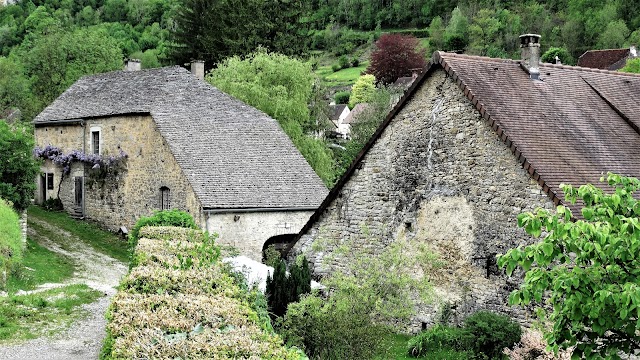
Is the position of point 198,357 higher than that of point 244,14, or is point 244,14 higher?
point 244,14

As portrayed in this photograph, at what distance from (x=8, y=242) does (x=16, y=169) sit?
5.15 m

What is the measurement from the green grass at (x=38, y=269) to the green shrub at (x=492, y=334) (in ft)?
36.7

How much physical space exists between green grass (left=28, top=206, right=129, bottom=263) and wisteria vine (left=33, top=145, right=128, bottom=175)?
2.18 metres

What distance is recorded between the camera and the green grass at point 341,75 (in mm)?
117619

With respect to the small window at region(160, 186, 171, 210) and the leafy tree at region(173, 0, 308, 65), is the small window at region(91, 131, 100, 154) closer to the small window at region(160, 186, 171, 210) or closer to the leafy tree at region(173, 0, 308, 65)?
the small window at region(160, 186, 171, 210)

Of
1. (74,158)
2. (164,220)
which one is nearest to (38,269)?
(164,220)

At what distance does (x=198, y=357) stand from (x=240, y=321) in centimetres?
174

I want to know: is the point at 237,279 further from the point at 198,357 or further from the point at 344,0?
the point at 344,0

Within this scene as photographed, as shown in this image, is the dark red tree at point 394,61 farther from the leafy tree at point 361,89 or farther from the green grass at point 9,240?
the green grass at point 9,240

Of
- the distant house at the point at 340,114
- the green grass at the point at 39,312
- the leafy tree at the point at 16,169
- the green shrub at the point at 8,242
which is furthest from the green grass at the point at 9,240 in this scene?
the distant house at the point at 340,114

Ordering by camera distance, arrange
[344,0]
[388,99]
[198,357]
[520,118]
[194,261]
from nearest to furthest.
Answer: [198,357] → [194,261] → [520,118] → [388,99] → [344,0]

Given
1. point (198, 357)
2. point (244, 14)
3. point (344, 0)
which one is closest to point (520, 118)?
point (198, 357)

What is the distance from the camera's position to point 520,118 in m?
17.6

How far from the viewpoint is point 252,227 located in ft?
92.1
